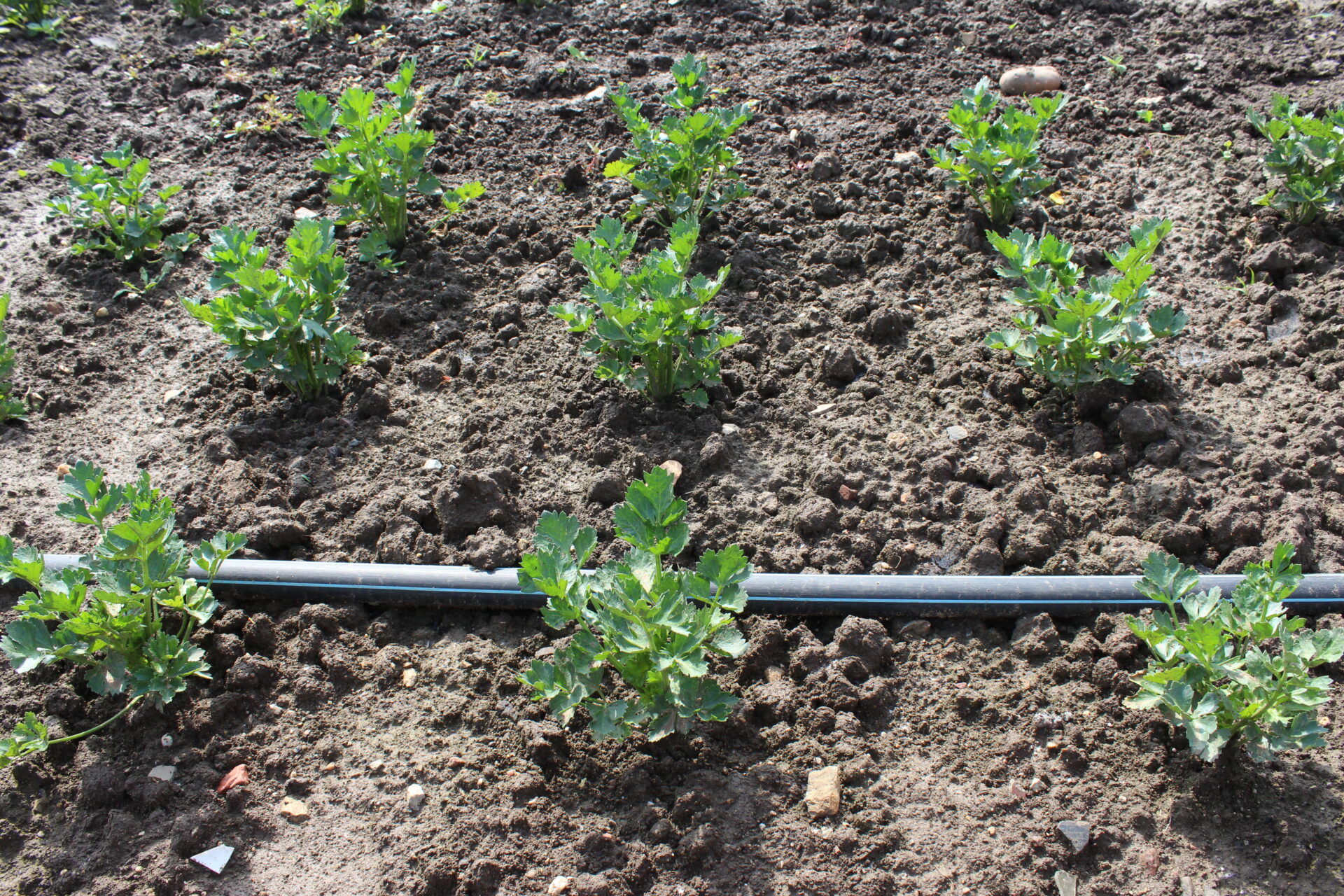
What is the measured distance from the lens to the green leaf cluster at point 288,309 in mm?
3000

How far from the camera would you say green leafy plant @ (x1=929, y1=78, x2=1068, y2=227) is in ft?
12.0

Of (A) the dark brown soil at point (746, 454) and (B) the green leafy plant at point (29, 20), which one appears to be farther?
(B) the green leafy plant at point (29, 20)

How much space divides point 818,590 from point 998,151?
81.6 inches

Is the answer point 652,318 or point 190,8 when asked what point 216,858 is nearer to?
point 652,318

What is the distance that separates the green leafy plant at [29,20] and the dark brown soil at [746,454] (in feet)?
1.35

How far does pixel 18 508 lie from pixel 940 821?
2.86m

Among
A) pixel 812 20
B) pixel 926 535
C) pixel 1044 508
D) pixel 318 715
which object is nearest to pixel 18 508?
pixel 318 715

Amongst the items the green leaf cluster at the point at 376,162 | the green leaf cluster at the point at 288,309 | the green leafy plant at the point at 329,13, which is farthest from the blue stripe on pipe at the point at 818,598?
the green leafy plant at the point at 329,13

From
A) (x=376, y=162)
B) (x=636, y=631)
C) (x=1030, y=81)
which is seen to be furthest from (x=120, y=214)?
(x=1030, y=81)

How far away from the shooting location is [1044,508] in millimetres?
2795

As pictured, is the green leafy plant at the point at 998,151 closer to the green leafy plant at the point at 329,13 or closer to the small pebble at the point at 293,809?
the small pebble at the point at 293,809

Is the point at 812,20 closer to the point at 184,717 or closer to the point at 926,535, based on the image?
the point at 926,535

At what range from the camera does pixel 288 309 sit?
302cm

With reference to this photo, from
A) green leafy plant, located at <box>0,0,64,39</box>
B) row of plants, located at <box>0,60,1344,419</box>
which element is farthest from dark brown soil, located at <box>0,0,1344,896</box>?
green leafy plant, located at <box>0,0,64,39</box>
